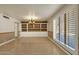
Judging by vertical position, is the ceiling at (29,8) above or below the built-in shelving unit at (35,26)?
above

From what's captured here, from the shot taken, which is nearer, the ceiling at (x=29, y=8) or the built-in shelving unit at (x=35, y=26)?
the ceiling at (x=29, y=8)

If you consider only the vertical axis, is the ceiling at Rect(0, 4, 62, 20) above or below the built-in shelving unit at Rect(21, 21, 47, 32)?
above

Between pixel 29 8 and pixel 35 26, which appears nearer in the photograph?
pixel 29 8

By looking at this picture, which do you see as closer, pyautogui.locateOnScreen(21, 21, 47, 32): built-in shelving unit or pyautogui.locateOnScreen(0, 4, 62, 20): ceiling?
pyautogui.locateOnScreen(0, 4, 62, 20): ceiling

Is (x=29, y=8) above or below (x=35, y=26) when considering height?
above
